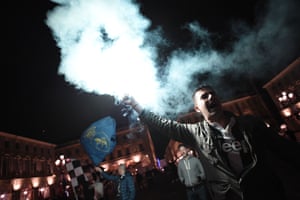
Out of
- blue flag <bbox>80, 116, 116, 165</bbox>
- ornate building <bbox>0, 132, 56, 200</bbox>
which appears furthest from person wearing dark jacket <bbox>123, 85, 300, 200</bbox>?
ornate building <bbox>0, 132, 56, 200</bbox>

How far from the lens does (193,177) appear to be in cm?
478

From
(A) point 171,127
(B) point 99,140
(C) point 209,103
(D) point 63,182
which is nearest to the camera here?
(C) point 209,103

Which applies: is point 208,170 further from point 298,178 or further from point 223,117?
point 298,178

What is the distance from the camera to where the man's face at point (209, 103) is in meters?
1.78

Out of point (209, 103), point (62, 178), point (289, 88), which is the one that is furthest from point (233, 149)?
point (289, 88)

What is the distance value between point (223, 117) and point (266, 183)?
0.65 meters

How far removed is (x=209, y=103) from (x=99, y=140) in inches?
193

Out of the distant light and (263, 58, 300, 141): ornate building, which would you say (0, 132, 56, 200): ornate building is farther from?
the distant light

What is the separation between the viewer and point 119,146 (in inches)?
1825

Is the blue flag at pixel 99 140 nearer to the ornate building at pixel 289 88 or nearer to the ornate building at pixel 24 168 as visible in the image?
the ornate building at pixel 24 168

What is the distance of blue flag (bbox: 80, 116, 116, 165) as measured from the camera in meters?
5.75

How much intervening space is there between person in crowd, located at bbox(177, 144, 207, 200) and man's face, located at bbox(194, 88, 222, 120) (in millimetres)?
3535

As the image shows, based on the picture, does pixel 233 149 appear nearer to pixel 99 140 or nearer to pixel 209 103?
pixel 209 103

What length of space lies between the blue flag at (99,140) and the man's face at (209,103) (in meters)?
4.63
